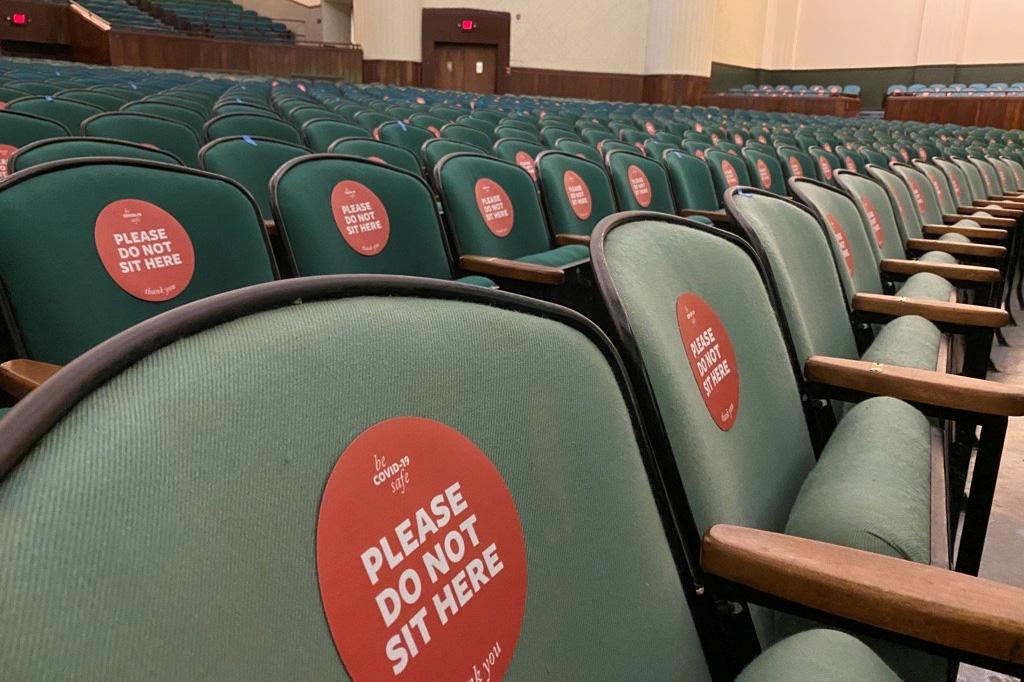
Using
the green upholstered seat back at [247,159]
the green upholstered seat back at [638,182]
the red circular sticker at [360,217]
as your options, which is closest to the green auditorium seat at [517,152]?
the green upholstered seat back at [638,182]

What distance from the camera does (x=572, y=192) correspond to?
2383mm

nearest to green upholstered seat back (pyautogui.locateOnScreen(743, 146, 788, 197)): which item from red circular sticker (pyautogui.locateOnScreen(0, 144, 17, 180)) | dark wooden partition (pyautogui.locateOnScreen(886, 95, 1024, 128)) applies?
red circular sticker (pyautogui.locateOnScreen(0, 144, 17, 180))

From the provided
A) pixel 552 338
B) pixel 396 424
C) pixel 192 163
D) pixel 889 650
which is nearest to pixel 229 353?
pixel 396 424

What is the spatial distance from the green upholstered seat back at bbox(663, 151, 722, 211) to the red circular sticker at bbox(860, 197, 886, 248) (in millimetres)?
989

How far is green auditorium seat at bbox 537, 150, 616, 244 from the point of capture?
2303mm

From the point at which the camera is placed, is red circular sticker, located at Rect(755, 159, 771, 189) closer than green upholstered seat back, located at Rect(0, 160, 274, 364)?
No

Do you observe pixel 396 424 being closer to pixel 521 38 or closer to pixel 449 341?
pixel 449 341

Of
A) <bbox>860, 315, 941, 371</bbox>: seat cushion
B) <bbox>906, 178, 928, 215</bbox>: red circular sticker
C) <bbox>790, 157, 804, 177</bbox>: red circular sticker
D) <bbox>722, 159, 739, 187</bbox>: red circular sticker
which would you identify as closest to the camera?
<bbox>860, 315, 941, 371</bbox>: seat cushion

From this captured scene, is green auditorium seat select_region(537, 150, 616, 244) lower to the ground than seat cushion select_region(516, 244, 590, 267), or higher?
higher

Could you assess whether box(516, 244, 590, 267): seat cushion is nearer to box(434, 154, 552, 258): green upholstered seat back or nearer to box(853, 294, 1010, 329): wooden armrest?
box(434, 154, 552, 258): green upholstered seat back

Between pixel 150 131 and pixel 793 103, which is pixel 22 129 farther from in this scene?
pixel 793 103

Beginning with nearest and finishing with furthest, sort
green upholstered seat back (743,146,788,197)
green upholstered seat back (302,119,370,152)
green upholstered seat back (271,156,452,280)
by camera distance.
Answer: green upholstered seat back (271,156,452,280), green upholstered seat back (302,119,370,152), green upholstered seat back (743,146,788,197)

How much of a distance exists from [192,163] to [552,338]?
7.08ft

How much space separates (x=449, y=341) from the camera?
15.1 inches
